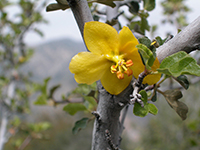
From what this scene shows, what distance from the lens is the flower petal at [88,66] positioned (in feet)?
1.46

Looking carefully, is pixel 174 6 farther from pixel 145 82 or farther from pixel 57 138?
pixel 57 138

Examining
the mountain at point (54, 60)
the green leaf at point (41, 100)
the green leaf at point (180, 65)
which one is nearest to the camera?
the green leaf at point (180, 65)

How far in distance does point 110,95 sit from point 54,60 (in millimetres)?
20962

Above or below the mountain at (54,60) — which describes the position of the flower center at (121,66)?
above

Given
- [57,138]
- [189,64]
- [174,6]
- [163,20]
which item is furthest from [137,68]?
[57,138]

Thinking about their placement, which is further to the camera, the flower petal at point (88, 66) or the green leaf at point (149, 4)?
the green leaf at point (149, 4)

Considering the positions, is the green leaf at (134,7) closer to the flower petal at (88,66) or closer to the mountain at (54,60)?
the flower petal at (88,66)

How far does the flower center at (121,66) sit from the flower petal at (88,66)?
0.03 meters

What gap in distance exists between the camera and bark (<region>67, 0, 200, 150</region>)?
385 millimetres

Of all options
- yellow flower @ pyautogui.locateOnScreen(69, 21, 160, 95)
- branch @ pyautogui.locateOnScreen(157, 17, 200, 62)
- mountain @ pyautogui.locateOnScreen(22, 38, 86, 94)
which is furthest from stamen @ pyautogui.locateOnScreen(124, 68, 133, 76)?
mountain @ pyautogui.locateOnScreen(22, 38, 86, 94)

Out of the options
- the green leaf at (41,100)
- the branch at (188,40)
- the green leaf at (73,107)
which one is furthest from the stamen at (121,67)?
the green leaf at (41,100)

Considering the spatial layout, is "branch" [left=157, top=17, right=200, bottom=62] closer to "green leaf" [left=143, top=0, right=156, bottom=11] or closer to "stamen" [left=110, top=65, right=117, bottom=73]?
"stamen" [left=110, top=65, right=117, bottom=73]

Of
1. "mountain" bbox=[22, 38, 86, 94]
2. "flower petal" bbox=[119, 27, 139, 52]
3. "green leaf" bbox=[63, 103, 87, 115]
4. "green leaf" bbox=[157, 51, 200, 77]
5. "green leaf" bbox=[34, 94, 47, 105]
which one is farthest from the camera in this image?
"mountain" bbox=[22, 38, 86, 94]

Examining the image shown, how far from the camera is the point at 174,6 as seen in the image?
2590 millimetres
